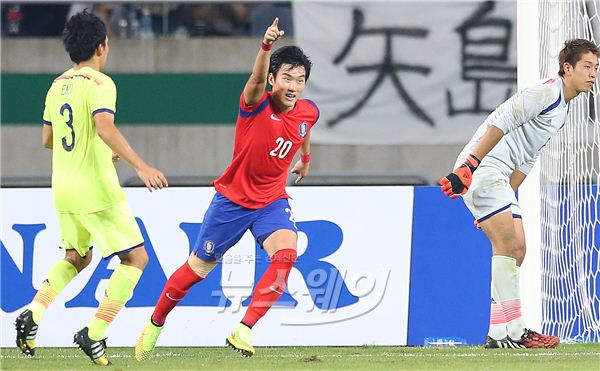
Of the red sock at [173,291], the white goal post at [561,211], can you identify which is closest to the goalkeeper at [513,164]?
the white goal post at [561,211]

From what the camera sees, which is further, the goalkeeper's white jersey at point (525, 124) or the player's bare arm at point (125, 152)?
the goalkeeper's white jersey at point (525, 124)

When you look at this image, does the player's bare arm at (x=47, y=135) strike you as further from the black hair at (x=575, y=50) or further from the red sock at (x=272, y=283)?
the black hair at (x=575, y=50)

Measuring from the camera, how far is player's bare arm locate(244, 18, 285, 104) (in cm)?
662

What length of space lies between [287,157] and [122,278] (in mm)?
1134

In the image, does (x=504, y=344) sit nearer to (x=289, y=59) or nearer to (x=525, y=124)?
(x=525, y=124)

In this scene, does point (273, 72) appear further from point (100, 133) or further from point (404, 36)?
point (404, 36)

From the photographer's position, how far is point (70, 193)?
22.8ft

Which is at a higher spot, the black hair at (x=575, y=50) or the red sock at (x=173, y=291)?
the black hair at (x=575, y=50)

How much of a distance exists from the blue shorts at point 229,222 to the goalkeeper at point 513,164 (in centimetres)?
108

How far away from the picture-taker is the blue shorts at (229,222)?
23.9ft

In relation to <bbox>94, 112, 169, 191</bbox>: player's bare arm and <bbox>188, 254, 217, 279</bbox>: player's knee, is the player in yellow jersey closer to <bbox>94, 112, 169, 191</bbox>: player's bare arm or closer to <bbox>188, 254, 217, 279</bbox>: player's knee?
<bbox>94, 112, 169, 191</bbox>: player's bare arm

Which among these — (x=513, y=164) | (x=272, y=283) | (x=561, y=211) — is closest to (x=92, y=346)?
(x=272, y=283)

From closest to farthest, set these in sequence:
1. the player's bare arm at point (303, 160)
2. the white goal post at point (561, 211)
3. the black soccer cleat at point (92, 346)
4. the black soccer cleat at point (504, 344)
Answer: the black soccer cleat at point (92, 346), the black soccer cleat at point (504, 344), the player's bare arm at point (303, 160), the white goal post at point (561, 211)

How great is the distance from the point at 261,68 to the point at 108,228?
1.16 meters
